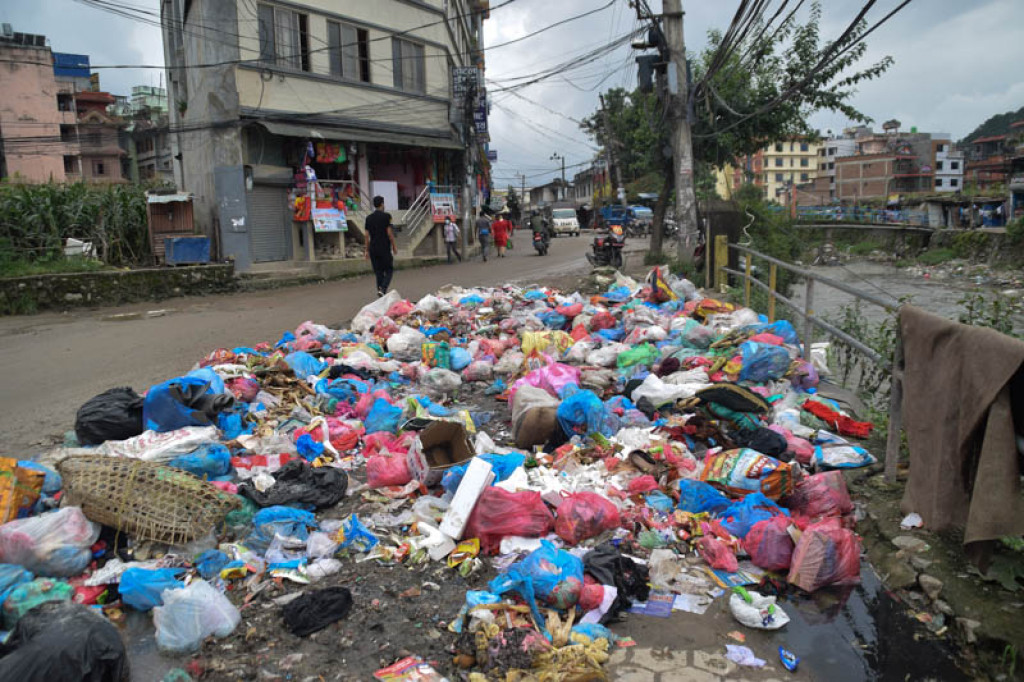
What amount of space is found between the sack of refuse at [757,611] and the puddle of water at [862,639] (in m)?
0.05

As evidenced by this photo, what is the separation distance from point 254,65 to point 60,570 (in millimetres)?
16110

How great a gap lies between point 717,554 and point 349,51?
19.2 metres

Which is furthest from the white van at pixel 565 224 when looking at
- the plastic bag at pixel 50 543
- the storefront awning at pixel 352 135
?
the plastic bag at pixel 50 543

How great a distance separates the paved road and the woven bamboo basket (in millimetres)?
1876

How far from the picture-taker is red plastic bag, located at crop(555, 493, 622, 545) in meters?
3.60

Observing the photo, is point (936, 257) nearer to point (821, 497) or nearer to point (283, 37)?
A: point (283, 37)

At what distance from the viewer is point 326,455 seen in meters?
5.09

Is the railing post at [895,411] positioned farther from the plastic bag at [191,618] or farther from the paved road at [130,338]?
Answer: the paved road at [130,338]

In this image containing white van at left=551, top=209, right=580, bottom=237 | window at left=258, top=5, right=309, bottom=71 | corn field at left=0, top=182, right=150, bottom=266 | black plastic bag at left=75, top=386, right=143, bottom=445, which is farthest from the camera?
white van at left=551, top=209, right=580, bottom=237

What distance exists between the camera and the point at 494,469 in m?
4.22

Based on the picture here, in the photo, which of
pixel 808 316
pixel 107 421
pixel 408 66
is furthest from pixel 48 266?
pixel 808 316

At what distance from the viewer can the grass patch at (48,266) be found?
1268cm

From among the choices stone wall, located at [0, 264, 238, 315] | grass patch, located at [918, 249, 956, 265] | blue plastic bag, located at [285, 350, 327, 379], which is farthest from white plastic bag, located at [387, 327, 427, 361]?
grass patch, located at [918, 249, 956, 265]

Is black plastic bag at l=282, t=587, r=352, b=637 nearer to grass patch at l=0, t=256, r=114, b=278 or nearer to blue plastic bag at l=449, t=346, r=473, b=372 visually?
blue plastic bag at l=449, t=346, r=473, b=372
